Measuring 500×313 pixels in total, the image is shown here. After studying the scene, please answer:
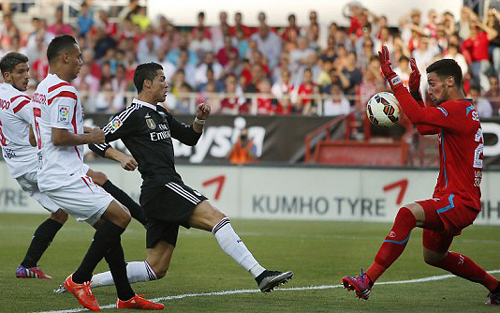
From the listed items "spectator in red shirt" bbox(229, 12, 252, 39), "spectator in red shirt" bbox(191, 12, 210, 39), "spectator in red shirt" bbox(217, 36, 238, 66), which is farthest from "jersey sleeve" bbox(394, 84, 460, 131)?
"spectator in red shirt" bbox(191, 12, 210, 39)

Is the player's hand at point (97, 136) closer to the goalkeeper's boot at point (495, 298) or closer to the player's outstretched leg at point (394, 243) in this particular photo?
the player's outstretched leg at point (394, 243)

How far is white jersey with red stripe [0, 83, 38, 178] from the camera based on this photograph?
9.89 meters

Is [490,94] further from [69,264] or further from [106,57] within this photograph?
[69,264]

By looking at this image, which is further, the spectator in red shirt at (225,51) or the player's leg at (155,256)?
the spectator in red shirt at (225,51)

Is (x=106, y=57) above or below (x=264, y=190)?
above

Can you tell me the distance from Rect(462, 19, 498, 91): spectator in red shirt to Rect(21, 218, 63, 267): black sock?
12223 mm

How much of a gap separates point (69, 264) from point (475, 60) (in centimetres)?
1188

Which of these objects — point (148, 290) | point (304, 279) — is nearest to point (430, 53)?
point (304, 279)

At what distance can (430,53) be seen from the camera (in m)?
19.9

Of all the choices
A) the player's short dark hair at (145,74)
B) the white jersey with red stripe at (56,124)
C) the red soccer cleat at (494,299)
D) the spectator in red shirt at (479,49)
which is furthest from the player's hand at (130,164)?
the spectator in red shirt at (479,49)

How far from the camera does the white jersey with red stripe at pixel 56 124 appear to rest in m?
7.44

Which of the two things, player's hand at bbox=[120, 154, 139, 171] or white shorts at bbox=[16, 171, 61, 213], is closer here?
player's hand at bbox=[120, 154, 139, 171]

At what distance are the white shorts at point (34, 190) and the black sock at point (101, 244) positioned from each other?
2169 mm

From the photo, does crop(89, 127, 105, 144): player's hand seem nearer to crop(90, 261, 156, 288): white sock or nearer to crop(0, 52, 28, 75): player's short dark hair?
crop(90, 261, 156, 288): white sock
